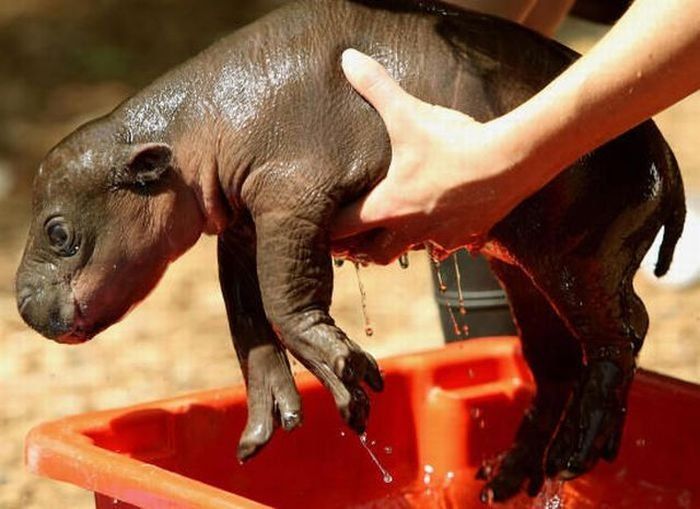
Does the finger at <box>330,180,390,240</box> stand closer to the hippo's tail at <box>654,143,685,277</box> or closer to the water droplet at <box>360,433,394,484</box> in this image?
the hippo's tail at <box>654,143,685,277</box>

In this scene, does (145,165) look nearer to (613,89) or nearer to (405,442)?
(613,89)

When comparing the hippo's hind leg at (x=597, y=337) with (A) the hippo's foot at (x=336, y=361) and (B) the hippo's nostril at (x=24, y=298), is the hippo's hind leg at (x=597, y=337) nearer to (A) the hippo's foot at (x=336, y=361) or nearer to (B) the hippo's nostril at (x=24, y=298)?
(A) the hippo's foot at (x=336, y=361)

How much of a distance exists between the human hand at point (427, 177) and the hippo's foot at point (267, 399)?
0.19 m

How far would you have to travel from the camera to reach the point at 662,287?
140 inches

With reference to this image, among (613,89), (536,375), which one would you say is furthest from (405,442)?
(613,89)

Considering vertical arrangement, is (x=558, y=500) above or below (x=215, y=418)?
below

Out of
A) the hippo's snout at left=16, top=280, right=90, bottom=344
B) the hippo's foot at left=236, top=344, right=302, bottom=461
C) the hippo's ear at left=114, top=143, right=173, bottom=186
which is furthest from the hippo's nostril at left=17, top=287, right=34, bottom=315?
the hippo's foot at left=236, top=344, right=302, bottom=461

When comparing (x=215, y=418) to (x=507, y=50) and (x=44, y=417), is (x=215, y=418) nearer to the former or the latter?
(x=507, y=50)

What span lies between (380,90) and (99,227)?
359 millimetres

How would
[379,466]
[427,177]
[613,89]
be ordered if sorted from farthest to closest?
[379,466]
[427,177]
[613,89]

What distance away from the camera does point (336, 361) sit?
1643 mm

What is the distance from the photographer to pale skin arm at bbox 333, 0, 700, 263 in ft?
5.13

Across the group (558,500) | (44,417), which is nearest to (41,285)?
(558,500)

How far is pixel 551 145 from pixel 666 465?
33.2 inches
